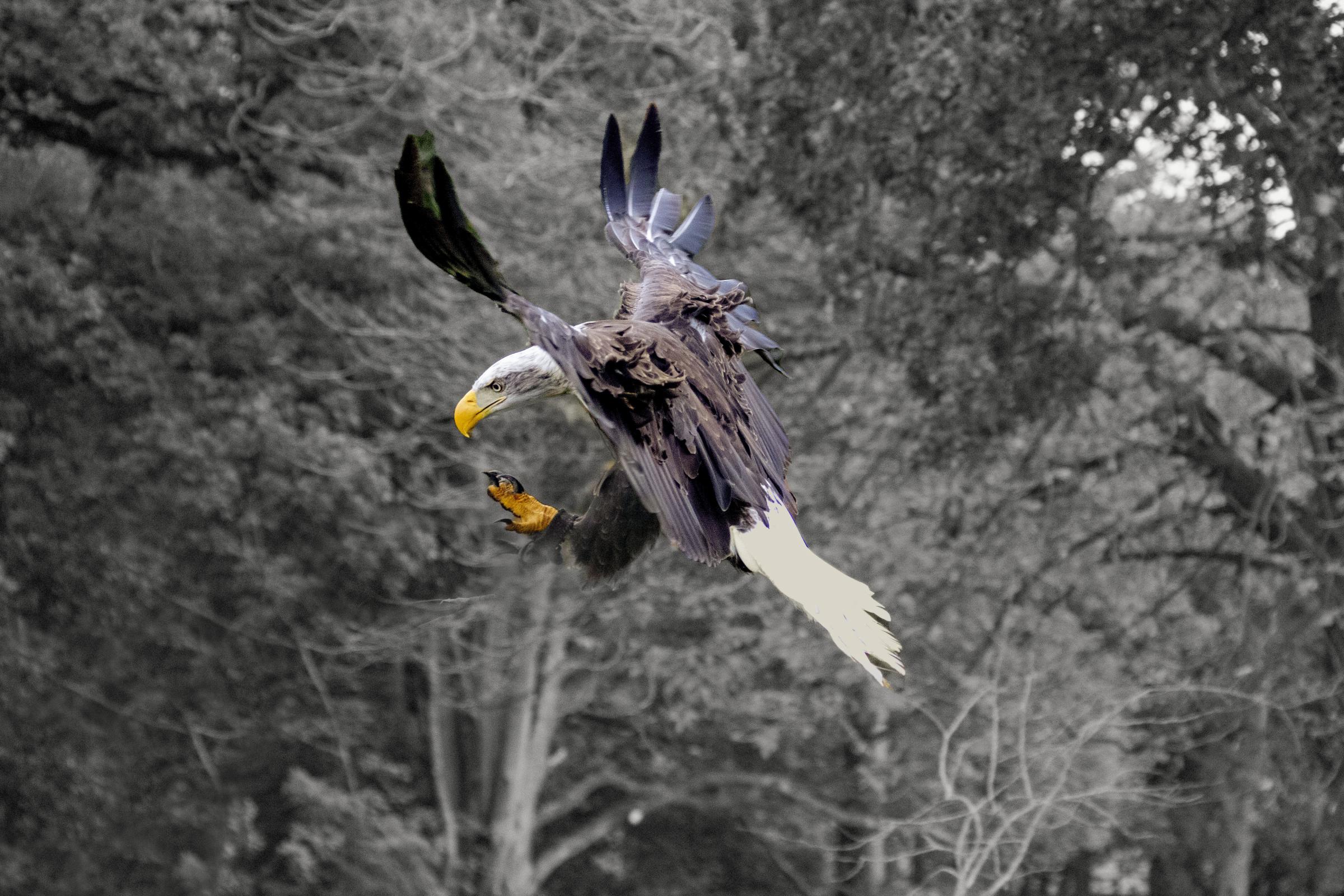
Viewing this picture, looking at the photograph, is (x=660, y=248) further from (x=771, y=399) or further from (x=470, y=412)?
(x=771, y=399)

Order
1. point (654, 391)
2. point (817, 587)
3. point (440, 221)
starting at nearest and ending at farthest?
point (440, 221) → point (654, 391) → point (817, 587)

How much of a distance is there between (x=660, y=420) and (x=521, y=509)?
78cm

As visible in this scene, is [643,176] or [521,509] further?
[643,176]

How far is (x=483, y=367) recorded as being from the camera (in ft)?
34.7

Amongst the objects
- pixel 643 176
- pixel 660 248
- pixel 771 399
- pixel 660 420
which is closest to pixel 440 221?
pixel 660 420

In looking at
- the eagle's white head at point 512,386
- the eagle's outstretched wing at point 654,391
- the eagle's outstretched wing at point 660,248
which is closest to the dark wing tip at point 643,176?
the eagle's outstretched wing at point 660,248

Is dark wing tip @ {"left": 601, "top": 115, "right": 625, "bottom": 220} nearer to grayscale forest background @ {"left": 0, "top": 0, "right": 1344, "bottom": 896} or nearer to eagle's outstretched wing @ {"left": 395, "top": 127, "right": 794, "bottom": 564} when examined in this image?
eagle's outstretched wing @ {"left": 395, "top": 127, "right": 794, "bottom": 564}

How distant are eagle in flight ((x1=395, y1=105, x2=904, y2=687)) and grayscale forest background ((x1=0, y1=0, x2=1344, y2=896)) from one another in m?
3.75

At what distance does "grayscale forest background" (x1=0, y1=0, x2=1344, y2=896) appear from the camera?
9930mm

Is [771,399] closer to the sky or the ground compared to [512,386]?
closer to the sky

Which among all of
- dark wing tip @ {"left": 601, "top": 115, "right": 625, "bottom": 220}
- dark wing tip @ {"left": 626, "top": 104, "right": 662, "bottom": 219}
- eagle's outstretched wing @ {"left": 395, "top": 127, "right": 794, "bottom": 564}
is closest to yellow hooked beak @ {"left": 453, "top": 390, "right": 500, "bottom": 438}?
eagle's outstretched wing @ {"left": 395, "top": 127, "right": 794, "bottom": 564}

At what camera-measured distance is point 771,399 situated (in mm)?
10742

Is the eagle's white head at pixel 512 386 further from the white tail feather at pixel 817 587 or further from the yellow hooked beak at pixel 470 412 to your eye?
the white tail feather at pixel 817 587

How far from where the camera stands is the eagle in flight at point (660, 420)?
3582mm
